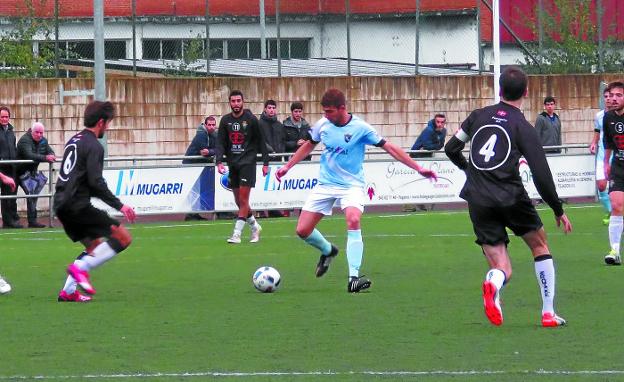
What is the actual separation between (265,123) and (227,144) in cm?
571

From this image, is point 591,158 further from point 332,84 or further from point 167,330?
point 167,330

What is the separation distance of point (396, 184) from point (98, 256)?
44.3 feet

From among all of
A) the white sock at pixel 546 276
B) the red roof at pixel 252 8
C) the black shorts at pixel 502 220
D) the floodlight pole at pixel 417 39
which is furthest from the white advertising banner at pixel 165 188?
the white sock at pixel 546 276

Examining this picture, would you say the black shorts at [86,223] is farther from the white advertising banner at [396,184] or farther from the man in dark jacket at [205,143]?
the man in dark jacket at [205,143]

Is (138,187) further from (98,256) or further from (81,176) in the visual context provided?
(81,176)

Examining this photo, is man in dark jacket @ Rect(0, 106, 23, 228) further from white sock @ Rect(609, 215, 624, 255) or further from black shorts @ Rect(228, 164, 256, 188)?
white sock @ Rect(609, 215, 624, 255)

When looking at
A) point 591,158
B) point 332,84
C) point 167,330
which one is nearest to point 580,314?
point 167,330

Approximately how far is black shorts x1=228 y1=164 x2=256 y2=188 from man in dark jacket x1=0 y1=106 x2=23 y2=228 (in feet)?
16.5

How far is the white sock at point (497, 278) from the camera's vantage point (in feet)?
32.1

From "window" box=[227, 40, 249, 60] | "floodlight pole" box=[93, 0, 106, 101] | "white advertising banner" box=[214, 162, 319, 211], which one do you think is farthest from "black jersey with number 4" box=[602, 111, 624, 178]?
"window" box=[227, 40, 249, 60]

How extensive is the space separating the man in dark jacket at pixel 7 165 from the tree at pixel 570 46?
1378 centimetres

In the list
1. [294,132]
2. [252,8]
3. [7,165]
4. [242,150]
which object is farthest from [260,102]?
[242,150]

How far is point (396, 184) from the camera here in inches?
998

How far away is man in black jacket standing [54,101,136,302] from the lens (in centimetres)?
1206
